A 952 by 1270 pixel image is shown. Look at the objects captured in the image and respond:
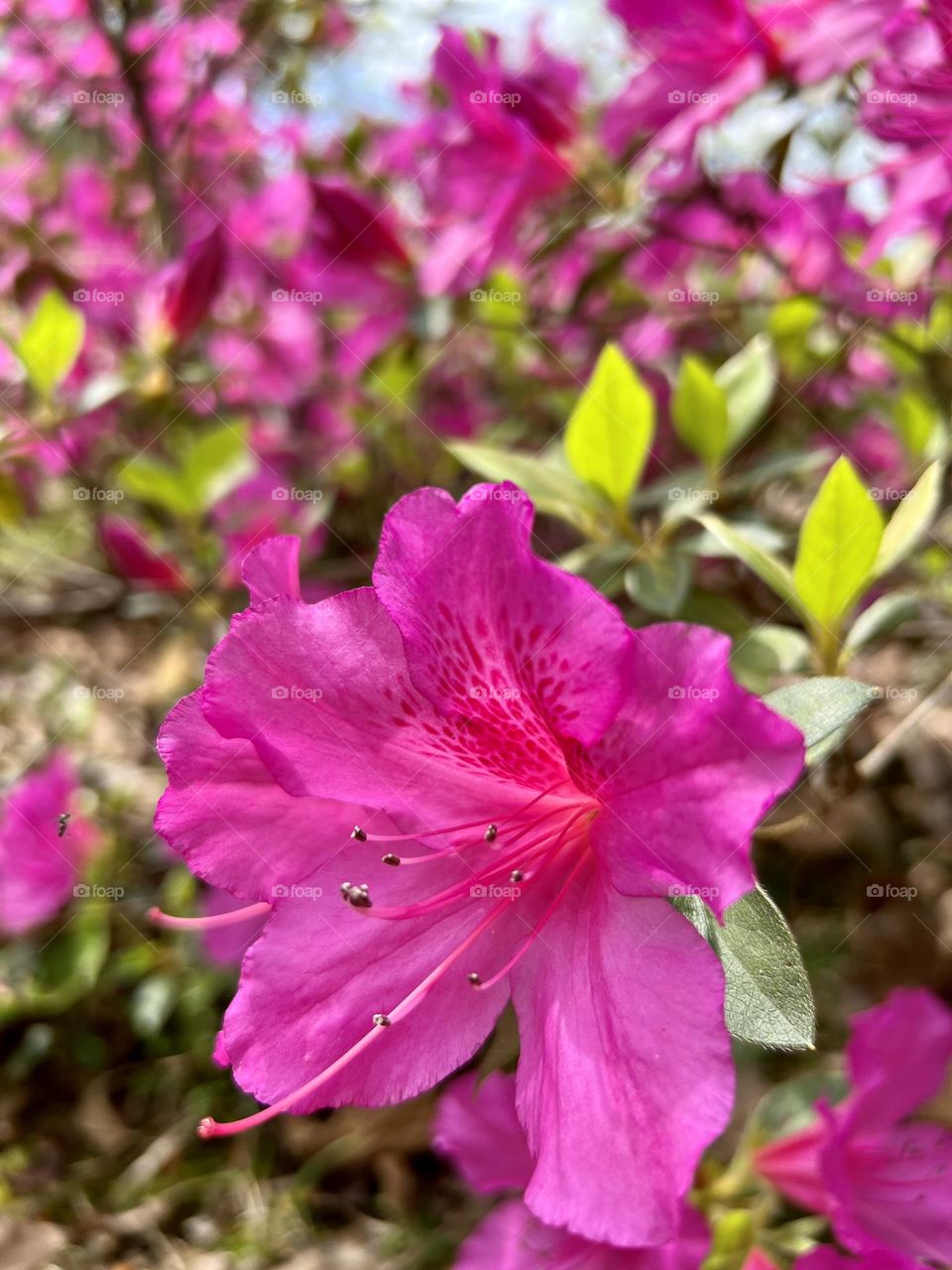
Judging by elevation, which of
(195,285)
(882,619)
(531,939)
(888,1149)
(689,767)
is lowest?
(888,1149)

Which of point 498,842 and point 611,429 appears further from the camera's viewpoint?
point 611,429

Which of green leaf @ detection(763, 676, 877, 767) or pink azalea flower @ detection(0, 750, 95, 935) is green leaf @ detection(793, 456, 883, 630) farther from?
pink azalea flower @ detection(0, 750, 95, 935)

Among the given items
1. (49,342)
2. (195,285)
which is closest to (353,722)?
(49,342)

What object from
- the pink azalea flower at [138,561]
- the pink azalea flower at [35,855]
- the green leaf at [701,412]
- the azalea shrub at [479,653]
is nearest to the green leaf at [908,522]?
the azalea shrub at [479,653]

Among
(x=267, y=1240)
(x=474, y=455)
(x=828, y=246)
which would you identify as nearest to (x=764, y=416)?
(x=828, y=246)

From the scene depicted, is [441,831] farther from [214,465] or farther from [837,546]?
[214,465]

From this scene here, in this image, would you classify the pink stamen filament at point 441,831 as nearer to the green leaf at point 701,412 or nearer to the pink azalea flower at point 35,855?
the green leaf at point 701,412

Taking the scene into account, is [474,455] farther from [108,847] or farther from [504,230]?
[108,847]
